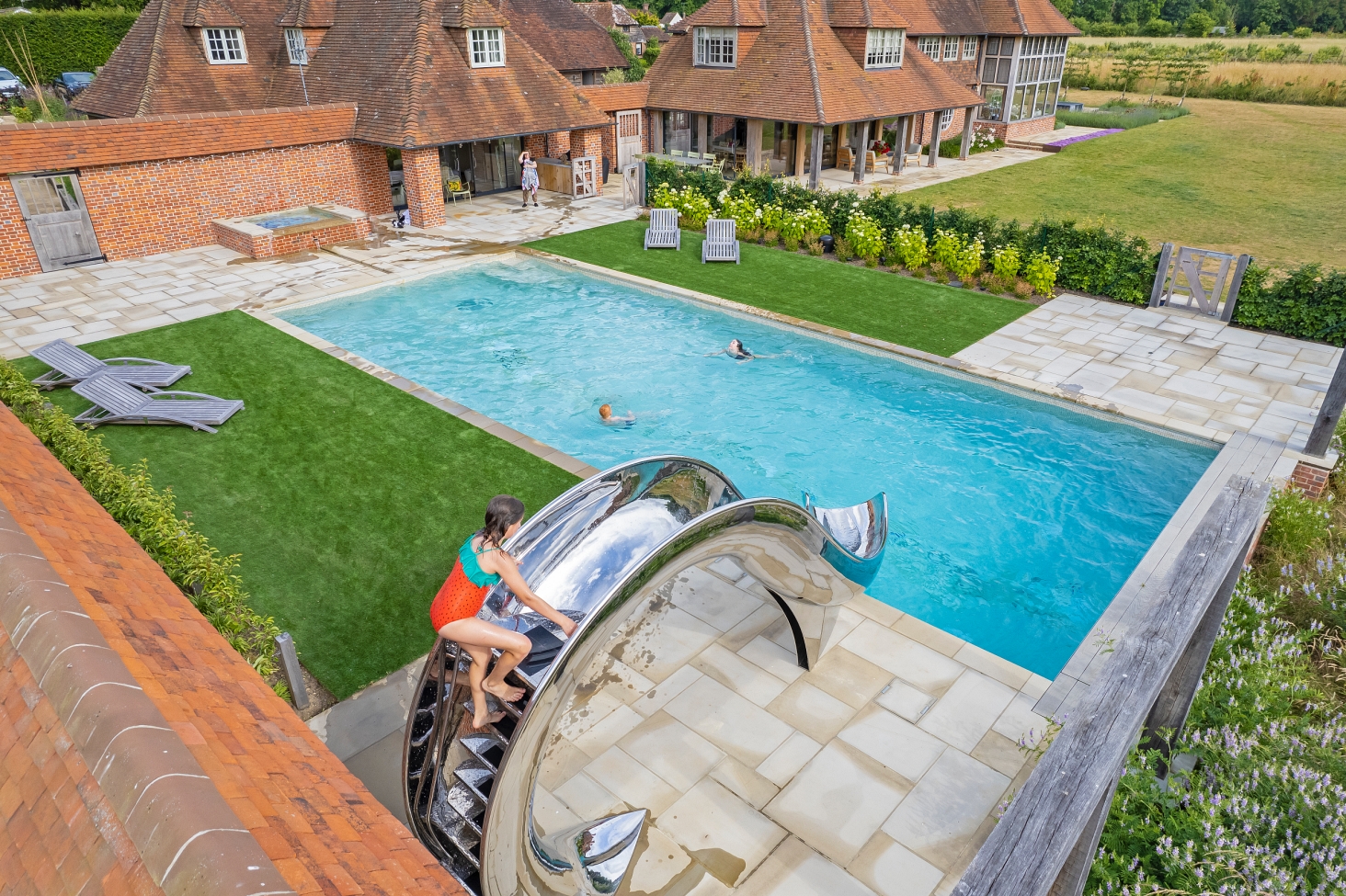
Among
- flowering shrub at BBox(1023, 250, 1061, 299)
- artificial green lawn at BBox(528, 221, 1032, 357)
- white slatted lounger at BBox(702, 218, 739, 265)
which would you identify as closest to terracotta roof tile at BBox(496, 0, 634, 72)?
artificial green lawn at BBox(528, 221, 1032, 357)

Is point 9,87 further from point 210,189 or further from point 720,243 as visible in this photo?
point 720,243

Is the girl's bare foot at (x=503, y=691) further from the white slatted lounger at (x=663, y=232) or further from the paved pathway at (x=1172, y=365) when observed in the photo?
the white slatted lounger at (x=663, y=232)

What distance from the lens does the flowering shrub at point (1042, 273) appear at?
18234 mm

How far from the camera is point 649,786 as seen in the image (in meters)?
6.42

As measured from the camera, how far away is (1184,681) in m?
6.14

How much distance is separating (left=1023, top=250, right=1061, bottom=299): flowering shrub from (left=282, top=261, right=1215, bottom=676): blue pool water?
5.40 metres

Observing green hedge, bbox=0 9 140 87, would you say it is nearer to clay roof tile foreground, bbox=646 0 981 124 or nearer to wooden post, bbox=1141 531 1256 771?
clay roof tile foreground, bbox=646 0 981 124

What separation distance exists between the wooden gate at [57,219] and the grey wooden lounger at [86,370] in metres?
7.36

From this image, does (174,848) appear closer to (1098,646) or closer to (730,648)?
(730,648)

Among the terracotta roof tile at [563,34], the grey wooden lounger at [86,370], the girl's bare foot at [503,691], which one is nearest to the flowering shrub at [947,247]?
the grey wooden lounger at [86,370]

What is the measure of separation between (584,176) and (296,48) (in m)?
9.87

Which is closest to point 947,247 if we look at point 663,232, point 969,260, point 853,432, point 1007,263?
point 969,260

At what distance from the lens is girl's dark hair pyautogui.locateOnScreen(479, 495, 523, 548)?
5.01 metres

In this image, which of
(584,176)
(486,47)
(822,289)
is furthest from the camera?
(584,176)
